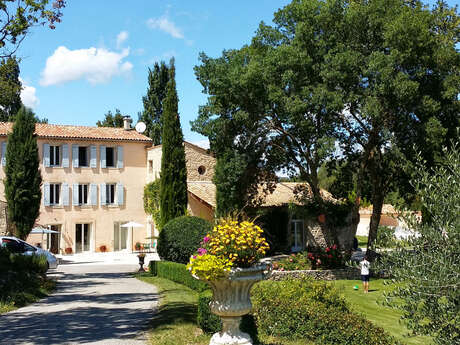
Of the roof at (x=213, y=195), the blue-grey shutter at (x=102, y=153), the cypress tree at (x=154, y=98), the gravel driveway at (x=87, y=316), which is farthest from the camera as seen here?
the cypress tree at (x=154, y=98)

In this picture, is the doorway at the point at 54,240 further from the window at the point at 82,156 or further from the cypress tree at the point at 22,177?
the cypress tree at the point at 22,177

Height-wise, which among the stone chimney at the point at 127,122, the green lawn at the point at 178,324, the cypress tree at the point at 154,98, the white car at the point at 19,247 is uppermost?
the cypress tree at the point at 154,98

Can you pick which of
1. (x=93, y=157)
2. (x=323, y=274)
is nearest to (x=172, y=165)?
(x=93, y=157)

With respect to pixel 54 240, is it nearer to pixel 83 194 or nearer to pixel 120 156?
pixel 83 194

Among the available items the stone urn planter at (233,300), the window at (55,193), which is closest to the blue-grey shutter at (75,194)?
the window at (55,193)

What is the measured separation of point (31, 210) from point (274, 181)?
14.1 m

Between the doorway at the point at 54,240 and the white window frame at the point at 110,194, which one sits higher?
the white window frame at the point at 110,194

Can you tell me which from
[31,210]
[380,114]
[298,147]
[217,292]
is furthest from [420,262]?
[31,210]

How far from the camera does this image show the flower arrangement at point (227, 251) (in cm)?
774

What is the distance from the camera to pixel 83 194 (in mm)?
35750

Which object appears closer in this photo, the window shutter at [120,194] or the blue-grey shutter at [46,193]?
the blue-grey shutter at [46,193]

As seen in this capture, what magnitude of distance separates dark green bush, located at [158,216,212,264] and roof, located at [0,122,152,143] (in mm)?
15553

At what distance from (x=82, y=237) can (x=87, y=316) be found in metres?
23.6

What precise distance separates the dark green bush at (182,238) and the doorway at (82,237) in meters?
14.8
